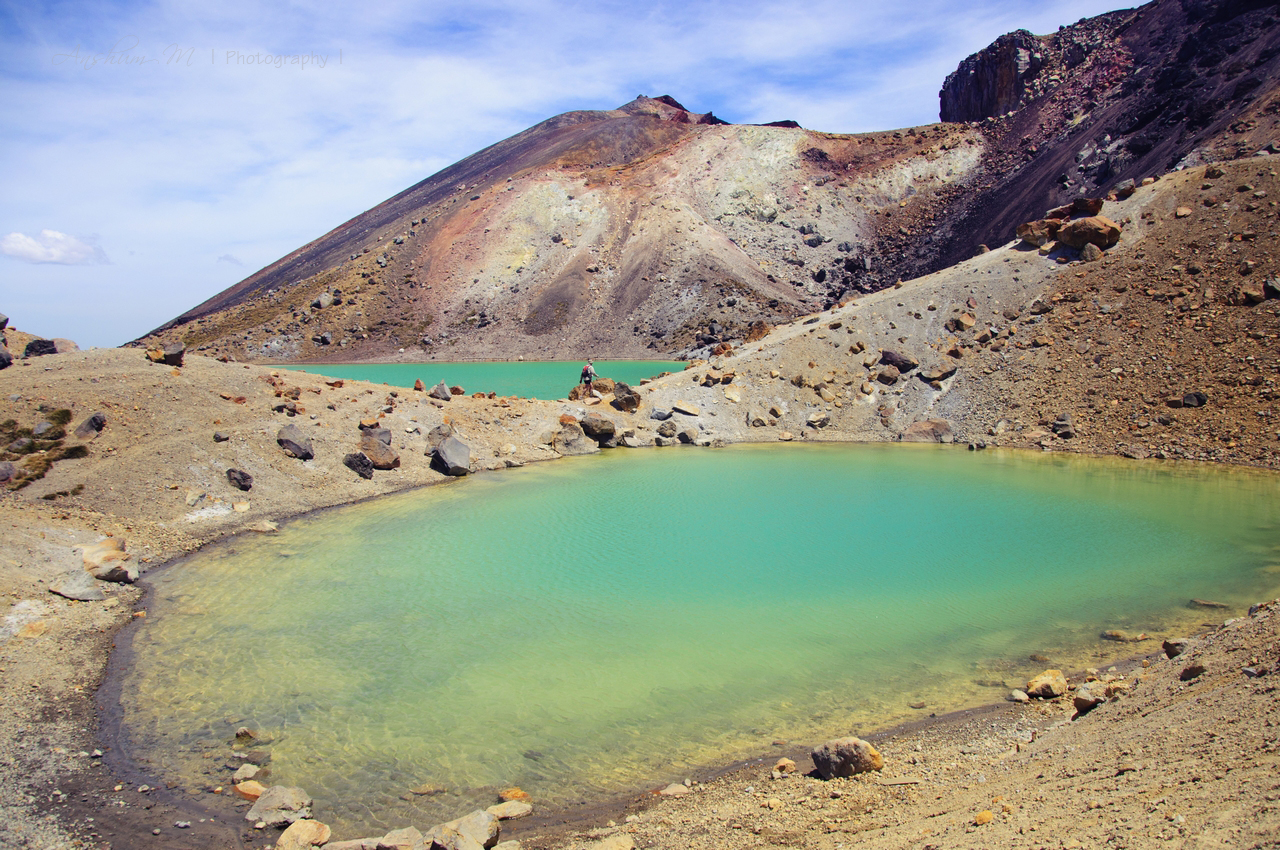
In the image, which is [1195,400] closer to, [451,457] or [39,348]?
[451,457]

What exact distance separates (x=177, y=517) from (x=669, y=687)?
42.1 ft

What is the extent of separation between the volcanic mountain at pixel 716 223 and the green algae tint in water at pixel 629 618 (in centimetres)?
3874

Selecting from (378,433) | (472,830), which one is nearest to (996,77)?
(378,433)

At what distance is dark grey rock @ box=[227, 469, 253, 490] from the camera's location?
18016 mm

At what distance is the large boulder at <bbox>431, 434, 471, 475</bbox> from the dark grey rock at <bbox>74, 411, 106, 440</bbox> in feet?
27.1

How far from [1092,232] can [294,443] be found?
99.7 ft

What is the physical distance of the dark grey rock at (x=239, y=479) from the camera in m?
18.0


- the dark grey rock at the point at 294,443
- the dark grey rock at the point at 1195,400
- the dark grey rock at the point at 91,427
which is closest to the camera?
the dark grey rock at the point at 91,427

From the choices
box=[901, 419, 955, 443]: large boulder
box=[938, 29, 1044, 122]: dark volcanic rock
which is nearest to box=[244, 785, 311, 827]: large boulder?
box=[901, 419, 955, 443]: large boulder

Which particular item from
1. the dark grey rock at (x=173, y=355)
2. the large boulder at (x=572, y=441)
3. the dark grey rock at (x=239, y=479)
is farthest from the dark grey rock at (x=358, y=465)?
the large boulder at (x=572, y=441)

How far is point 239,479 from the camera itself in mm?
18016

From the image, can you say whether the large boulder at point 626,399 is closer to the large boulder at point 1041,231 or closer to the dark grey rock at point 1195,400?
the dark grey rock at point 1195,400

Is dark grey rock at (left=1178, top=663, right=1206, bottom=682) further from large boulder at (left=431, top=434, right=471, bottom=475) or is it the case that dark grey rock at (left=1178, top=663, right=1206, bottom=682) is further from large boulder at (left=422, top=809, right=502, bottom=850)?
large boulder at (left=431, top=434, right=471, bottom=475)

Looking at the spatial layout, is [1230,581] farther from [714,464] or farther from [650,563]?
[714,464]
